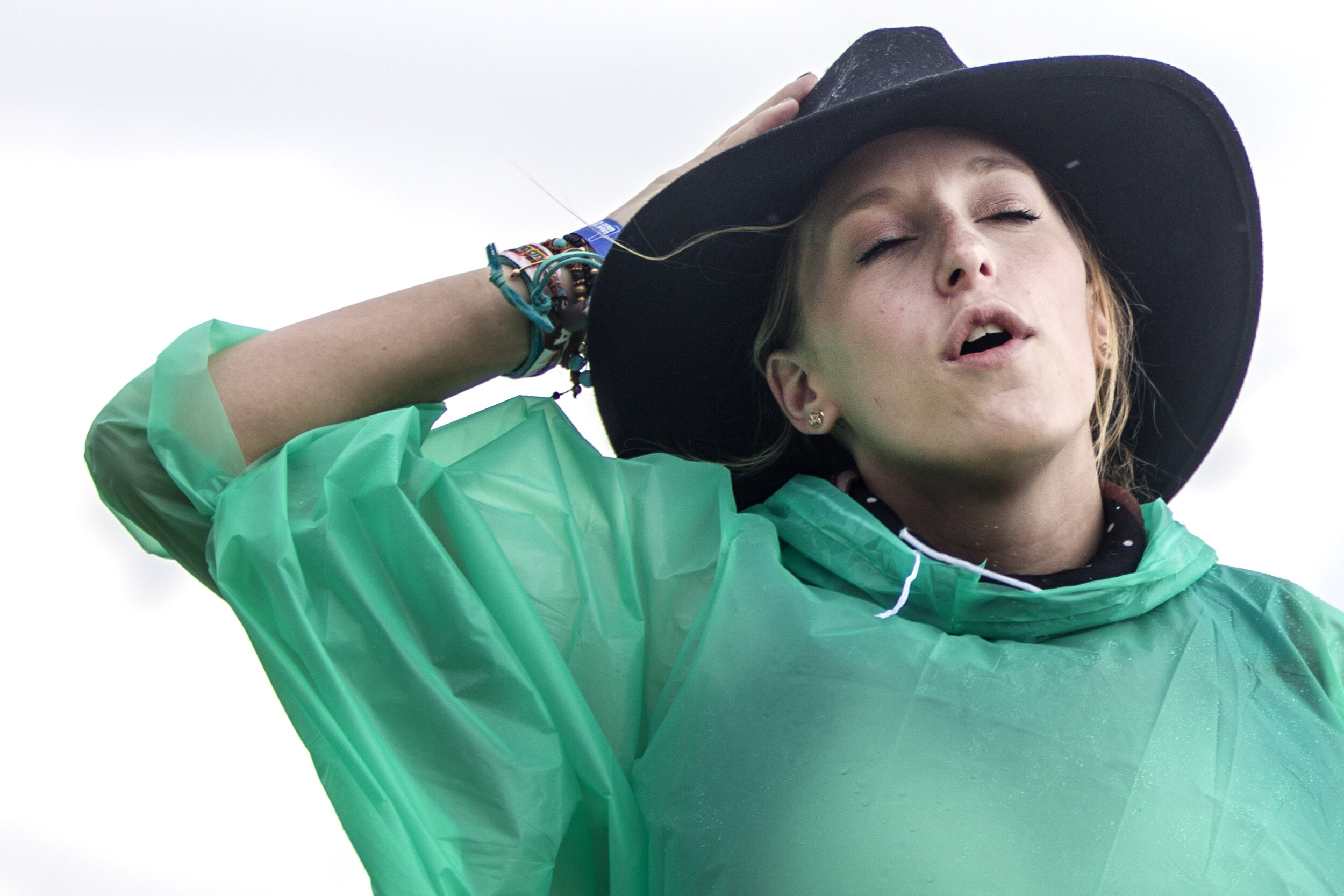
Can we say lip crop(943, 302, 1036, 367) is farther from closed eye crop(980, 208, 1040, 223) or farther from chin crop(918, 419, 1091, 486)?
closed eye crop(980, 208, 1040, 223)

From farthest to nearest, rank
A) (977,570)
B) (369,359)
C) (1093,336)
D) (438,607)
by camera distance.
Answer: (1093,336) → (369,359) → (977,570) → (438,607)

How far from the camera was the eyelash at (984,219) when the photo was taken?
1.97m

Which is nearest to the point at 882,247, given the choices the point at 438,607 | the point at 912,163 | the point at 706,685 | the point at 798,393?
the point at 912,163

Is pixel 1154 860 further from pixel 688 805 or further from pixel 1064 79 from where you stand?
pixel 1064 79

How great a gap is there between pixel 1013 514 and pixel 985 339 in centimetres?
30

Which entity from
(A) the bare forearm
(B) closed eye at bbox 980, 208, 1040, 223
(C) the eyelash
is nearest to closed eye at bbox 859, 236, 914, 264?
(C) the eyelash

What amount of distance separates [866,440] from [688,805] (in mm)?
749

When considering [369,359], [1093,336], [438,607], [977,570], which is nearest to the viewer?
[438,607]

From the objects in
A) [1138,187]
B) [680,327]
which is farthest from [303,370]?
[1138,187]

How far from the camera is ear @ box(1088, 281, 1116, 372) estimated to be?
2.11m

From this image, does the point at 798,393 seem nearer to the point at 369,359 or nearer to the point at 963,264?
the point at 963,264

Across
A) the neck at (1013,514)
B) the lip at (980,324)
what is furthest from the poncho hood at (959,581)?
the lip at (980,324)

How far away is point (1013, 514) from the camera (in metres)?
1.99

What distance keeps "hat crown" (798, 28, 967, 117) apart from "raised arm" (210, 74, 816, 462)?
0.65 feet
